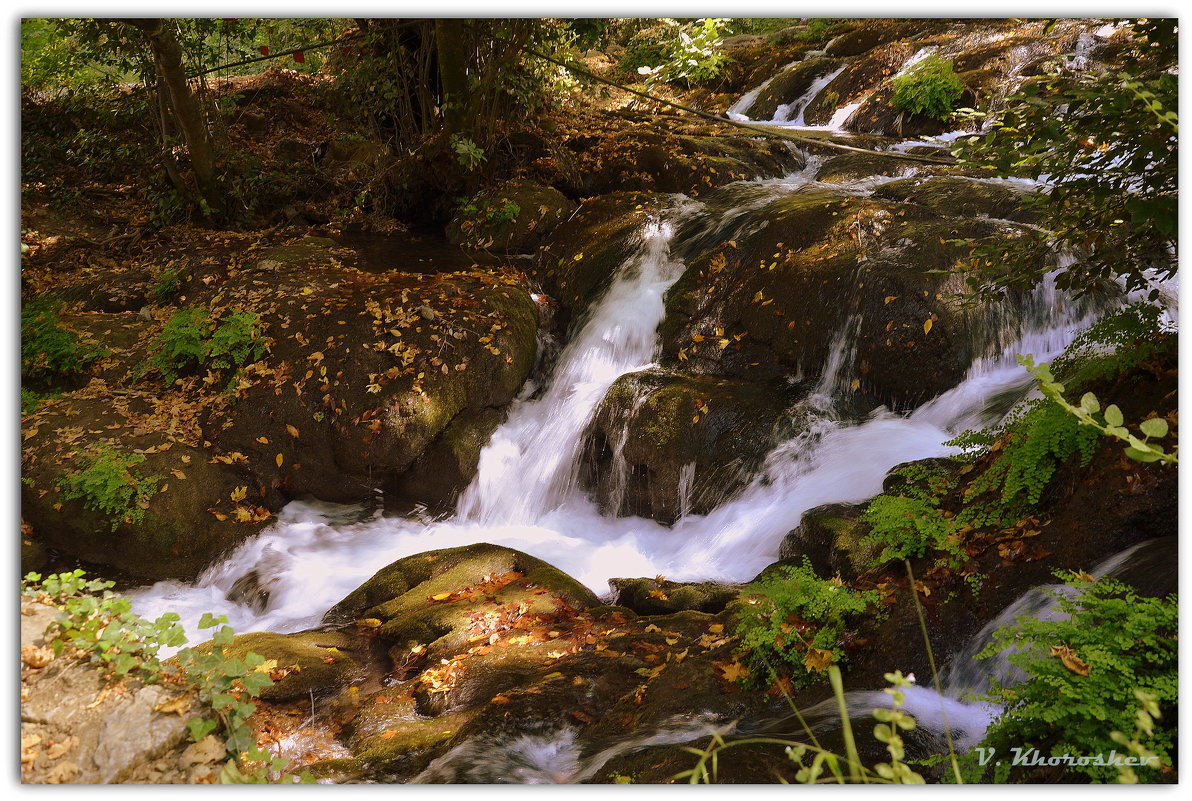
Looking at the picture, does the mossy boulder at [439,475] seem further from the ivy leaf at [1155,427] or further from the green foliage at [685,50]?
the ivy leaf at [1155,427]

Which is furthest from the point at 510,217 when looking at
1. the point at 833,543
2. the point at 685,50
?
the point at 833,543

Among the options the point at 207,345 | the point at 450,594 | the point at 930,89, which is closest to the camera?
the point at 450,594

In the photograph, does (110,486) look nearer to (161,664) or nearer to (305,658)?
(305,658)

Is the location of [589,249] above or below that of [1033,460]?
above

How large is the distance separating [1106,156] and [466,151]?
732 cm

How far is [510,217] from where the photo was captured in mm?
9070

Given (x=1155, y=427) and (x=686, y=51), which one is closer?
(x=1155, y=427)

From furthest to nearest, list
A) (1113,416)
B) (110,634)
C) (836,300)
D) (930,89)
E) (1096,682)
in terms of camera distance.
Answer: (930,89)
(836,300)
(110,634)
(1096,682)
(1113,416)

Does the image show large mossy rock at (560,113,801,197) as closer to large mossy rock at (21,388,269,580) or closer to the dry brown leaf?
large mossy rock at (21,388,269,580)

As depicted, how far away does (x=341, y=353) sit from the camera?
22.5 feet

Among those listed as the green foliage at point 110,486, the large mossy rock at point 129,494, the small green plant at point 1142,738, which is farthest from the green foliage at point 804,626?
the green foliage at point 110,486

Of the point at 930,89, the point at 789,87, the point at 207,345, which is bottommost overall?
the point at 207,345

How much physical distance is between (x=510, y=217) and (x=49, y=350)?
4733 mm

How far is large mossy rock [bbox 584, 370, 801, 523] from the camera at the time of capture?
602cm
